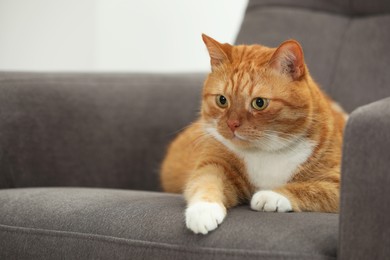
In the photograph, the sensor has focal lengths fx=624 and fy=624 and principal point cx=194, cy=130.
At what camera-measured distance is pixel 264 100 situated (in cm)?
151

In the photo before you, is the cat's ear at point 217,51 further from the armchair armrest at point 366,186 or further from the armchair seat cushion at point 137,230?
the armchair armrest at point 366,186

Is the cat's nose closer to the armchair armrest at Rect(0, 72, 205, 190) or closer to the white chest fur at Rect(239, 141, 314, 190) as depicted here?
the white chest fur at Rect(239, 141, 314, 190)

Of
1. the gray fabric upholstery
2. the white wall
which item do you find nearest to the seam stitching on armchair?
the gray fabric upholstery

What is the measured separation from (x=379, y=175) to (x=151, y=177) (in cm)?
117

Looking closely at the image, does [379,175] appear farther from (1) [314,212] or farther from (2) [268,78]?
(2) [268,78]

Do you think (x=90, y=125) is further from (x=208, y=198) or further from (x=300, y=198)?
(x=300, y=198)

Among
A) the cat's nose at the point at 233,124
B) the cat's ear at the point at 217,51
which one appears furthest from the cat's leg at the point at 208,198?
the cat's ear at the point at 217,51

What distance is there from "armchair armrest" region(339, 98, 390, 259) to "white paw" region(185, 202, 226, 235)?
0.88 feet

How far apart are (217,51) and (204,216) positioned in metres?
0.48

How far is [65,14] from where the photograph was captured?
3115 millimetres

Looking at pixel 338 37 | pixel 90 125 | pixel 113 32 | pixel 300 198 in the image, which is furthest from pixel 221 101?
pixel 113 32

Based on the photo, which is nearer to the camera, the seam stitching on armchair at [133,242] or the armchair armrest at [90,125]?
the seam stitching on armchair at [133,242]

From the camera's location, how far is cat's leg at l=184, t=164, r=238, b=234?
4.36ft

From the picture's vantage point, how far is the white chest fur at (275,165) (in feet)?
5.20
